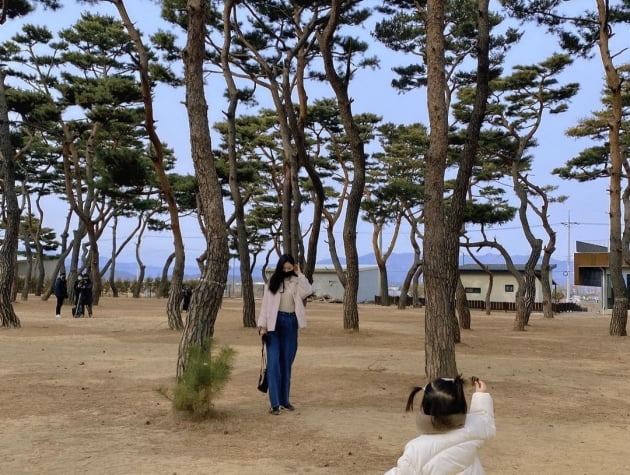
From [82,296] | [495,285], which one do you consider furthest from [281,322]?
[495,285]

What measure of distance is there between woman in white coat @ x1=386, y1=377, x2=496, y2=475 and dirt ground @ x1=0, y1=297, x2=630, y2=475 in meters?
1.72

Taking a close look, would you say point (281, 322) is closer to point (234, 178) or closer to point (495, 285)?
point (234, 178)

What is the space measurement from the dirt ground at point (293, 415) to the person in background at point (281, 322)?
28 centimetres

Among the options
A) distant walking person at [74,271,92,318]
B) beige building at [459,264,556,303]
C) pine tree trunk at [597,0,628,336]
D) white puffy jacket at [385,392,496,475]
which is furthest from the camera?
beige building at [459,264,556,303]

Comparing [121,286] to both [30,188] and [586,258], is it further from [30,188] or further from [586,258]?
[586,258]

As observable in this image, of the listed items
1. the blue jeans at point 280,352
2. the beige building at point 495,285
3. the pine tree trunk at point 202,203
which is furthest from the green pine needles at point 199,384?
the beige building at point 495,285

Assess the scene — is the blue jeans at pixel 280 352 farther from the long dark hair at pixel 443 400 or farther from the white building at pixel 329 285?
the white building at pixel 329 285

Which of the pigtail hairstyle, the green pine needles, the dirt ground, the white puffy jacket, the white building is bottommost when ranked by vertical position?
the dirt ground

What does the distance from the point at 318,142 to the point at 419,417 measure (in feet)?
84.8

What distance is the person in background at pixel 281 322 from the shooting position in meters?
5.37

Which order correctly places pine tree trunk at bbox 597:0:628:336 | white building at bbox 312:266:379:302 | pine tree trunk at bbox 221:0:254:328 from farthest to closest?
white building at bbox 312:266:379:302
pine tree trunk at bbox 597:0:628:336
pine tree trunk at bbox 221:0:254:328

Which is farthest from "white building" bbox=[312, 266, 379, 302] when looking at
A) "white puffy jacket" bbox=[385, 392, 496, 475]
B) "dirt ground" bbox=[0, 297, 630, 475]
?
"white puffy jacket" bbox=[385, 392, 496, 475]

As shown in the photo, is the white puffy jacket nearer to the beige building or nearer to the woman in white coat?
the woman in white coat

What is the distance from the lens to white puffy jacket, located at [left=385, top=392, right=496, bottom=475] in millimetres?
2219
